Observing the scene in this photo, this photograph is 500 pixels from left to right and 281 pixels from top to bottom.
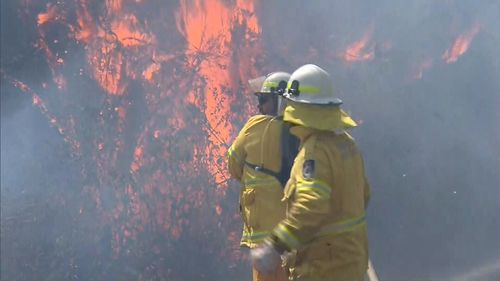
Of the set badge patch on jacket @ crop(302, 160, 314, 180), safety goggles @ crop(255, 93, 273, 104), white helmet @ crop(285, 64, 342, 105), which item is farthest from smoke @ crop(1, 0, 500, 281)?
badge patch on jacket @ crop(302, 160, 314, 180)

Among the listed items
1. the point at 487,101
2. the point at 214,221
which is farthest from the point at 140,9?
the point at 487,101

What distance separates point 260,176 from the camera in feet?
14.1

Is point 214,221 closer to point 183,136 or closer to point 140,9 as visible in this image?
point 183,136

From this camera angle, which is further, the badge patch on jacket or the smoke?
the smoke

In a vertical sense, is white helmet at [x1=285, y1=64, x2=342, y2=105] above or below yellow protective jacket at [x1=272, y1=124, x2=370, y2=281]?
above

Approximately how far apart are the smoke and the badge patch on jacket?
167 inches

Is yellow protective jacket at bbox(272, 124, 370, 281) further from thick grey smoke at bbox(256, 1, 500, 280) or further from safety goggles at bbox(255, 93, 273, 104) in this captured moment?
thick grey smoke at bbox(256, 1, 500, 280)

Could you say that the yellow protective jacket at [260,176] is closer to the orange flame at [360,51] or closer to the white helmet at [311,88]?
the white helmet at [311,88]

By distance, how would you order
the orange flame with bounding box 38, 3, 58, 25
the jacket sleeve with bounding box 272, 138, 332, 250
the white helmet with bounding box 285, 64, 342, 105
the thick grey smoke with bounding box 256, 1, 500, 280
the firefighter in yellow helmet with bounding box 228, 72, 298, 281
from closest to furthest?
1. the jacket sleeve with bounding box 272, 138, 332, 250
2. the white helmet with bounding box 285, 64, 342, 105
3. the firefighter in yellow helmet with bounding box 228, 72, 298, 281
4. the thick grey smoke with bounding box 256, 1, 500, 280
5. the orange flame with bounding box 38, 3, 58, 25

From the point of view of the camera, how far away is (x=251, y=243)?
4.41m

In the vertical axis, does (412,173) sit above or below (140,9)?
below

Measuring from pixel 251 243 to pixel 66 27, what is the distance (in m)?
4.13

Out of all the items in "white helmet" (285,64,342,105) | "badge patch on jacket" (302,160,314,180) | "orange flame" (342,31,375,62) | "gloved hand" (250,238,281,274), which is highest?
"orange flame" (342,31,375,62)

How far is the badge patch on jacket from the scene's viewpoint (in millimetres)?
3084
